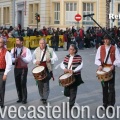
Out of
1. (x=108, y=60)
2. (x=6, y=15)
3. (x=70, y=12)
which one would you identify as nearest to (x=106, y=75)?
(x=108, y=60)

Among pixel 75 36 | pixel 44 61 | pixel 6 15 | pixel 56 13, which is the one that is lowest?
pixel 44 61

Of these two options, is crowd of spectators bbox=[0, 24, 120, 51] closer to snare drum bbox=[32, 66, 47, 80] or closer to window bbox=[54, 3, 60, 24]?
window bbox=[54, 3, 60, 24]

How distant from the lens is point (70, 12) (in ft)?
174

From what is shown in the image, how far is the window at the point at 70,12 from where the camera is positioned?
52906 mm

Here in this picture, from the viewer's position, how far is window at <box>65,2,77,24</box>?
2083 inches

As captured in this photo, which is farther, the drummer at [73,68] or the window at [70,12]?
the window at [70,12]

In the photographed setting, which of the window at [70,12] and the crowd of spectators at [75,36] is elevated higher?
the window at [70,12]

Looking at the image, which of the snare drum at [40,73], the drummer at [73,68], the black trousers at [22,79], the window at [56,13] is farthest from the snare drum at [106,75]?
the window at [56,13]

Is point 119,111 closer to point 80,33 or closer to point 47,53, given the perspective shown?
point 47,53

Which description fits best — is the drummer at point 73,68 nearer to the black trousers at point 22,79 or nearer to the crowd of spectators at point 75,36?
the black trousers at point 22,79

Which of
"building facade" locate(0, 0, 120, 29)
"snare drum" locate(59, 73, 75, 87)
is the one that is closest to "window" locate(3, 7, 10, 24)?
"building facade" locate(0, 0, 120, 29)

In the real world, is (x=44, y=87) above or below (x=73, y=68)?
below

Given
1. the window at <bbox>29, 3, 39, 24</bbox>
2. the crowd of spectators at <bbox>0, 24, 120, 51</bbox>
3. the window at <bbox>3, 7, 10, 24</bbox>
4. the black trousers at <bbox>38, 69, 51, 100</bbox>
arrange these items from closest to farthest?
the black trousers at <bbox>38, 69, 51, 100</bbox>, the crowd of spectators at <bbox>0, 24, 120, 51</bbox>, the window at <bbox>29, 3, 39, 24</bbox>, the window at <bbox>3, 7, 10, 24</bbox>

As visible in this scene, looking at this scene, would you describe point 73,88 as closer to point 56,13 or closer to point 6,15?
point 56,13
